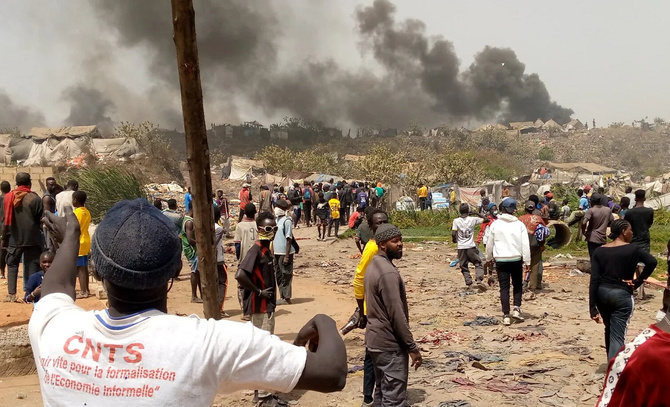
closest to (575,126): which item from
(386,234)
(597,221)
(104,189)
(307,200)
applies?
(307,200)

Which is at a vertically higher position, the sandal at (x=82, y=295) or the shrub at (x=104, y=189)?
the shrub at (x=104, y=189)

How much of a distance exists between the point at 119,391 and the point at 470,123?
8316 centimetres

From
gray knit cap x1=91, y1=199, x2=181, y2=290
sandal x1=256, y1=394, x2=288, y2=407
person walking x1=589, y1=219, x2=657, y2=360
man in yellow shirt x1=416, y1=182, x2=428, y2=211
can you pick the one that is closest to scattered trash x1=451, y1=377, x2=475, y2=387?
person walking x1=589, y1=219, x2=657, y2=360

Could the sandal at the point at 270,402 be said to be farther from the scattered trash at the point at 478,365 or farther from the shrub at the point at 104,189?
the shrub at the point at 104,189

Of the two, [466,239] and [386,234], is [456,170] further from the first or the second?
[386,234]

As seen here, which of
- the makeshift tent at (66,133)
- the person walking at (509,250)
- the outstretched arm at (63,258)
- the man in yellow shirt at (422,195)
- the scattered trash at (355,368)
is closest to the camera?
the outstretched arm at (63,258)

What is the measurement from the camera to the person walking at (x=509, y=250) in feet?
26.0

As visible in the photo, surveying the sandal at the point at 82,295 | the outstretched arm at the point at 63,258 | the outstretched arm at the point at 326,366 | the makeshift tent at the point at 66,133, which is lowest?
the sandal at the point at 82,295

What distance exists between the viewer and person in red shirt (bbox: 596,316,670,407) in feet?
7.21

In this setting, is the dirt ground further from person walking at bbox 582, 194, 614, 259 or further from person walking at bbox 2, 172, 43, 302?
person walking at bbox 582, 194, 614, 259

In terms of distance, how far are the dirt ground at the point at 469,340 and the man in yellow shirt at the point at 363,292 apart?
440 mm

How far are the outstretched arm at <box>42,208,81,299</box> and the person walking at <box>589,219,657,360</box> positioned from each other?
4.93 metres

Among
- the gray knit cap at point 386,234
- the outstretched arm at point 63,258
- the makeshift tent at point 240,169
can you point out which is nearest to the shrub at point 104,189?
the gray knit cap at point 386,234

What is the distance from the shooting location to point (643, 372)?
2.23 meters
